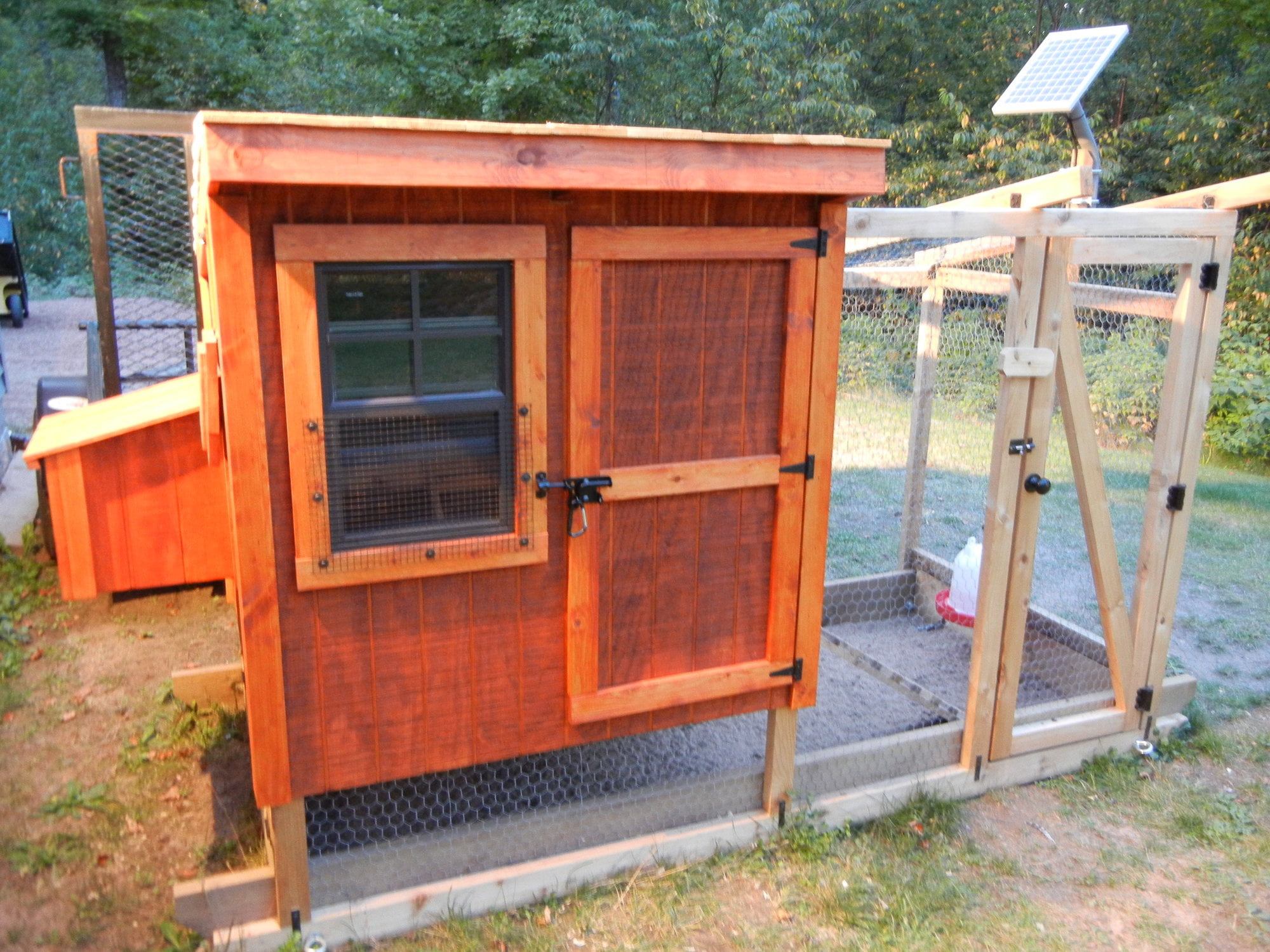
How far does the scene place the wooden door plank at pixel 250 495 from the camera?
2.39 meters

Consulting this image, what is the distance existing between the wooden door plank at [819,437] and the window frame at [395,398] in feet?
2.76

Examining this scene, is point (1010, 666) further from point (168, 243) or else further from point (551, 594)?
point (168, 243)

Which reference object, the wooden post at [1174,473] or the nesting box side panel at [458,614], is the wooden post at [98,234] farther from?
the wooden post at [1174,473]

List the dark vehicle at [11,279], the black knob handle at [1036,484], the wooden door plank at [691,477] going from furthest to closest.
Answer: the dark vehicle at [11,279] → the black knob handle at [1036,484] → the wooden door plank at [691,477]

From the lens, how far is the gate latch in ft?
9.42

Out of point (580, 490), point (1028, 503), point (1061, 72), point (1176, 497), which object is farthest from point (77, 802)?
point (1061, 72)

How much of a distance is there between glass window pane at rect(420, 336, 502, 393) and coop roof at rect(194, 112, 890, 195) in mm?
432

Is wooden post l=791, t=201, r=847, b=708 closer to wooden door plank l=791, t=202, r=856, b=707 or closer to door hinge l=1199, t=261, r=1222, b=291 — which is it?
wooden door plank l=791, t=202, r=856, b=707

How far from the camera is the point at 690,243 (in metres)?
2.85

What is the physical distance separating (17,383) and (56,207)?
12.2 meters

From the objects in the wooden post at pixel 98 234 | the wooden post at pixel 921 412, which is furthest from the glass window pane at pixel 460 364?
the wooden post at pixel 98 234

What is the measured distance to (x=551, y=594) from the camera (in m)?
2.99

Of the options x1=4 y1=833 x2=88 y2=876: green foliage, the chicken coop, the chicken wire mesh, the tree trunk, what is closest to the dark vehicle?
the chicken wire mesh

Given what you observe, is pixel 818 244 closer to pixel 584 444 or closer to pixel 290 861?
pixel 584 444
